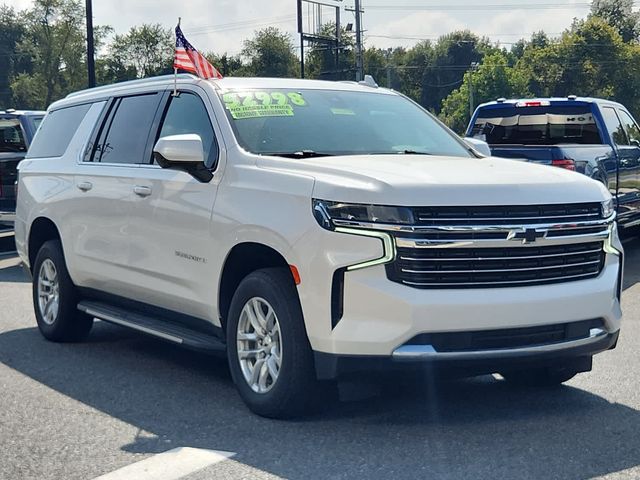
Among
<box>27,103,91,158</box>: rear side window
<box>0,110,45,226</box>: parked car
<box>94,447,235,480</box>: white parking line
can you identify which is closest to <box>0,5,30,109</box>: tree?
<box>0,110,45,226</box>: parked car

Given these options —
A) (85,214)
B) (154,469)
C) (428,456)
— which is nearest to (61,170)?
(85,214)

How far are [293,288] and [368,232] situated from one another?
608 millimetres

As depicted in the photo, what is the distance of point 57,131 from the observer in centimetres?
845

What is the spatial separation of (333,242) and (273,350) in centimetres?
81

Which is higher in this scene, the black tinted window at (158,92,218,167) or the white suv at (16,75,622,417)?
the black tinted window at (158,92,218,167)

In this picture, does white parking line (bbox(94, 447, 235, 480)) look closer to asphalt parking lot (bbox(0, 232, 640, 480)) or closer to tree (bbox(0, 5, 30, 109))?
asphalt parking lot (bbox(0, 232, 640, 480))

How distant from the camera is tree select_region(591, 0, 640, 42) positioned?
115m

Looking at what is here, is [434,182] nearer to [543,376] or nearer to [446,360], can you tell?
[446,360]

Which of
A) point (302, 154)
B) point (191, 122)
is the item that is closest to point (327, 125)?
point (302, 154)

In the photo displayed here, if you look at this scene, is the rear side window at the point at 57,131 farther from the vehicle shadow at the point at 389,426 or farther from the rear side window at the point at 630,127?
the rear side window at the point at 630,127

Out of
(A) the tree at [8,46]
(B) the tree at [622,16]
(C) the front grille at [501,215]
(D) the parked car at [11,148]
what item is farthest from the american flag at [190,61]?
(B) the tree at [622,16]

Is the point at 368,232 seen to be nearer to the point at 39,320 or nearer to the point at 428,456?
the point at 428,456

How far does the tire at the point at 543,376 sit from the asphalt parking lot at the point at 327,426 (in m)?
0.08

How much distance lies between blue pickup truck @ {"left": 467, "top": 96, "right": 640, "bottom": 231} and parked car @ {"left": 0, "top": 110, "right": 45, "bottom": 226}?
20.6 ft
